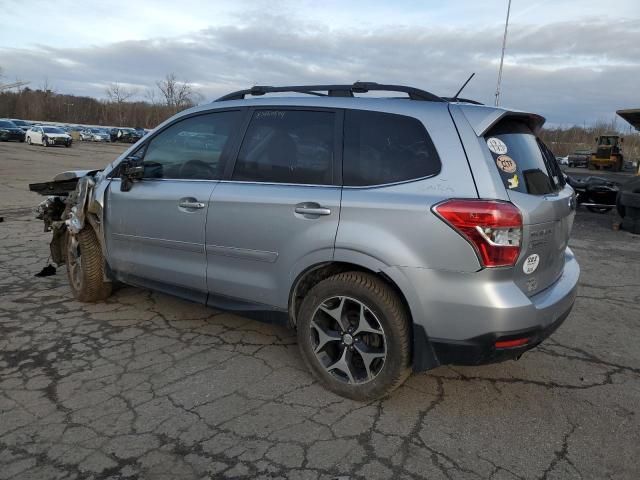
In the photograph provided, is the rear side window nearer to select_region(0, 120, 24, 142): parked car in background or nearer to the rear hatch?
the rear hatch

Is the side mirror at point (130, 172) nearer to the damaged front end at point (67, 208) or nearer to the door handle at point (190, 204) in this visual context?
the damaged front end at point (67, 208)

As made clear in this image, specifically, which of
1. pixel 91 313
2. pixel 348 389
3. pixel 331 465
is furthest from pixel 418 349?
pixel 91 313

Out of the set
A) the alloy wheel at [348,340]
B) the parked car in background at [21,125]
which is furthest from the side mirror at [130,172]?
the parked car in background at [21,125]

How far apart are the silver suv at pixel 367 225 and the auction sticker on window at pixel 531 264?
1 centimetres

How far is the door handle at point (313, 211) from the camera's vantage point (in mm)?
2988

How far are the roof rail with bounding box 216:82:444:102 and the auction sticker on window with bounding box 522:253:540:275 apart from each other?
1.03 m

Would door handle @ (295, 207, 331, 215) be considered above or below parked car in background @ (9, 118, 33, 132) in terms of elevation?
below

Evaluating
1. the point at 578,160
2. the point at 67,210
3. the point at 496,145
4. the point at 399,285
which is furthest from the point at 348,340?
the point at 578,160

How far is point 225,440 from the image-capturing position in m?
2.68

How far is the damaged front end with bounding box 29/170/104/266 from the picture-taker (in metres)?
4.54

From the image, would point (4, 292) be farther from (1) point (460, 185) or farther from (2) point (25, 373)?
(1) point (460, 185)

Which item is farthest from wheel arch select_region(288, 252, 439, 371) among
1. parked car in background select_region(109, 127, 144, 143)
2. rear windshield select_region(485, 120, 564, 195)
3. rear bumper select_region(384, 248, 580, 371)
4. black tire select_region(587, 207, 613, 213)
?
parked car in background select_region(109, 127, 144, 143)

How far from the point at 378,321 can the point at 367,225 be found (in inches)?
21.5

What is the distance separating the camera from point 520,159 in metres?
2.93
